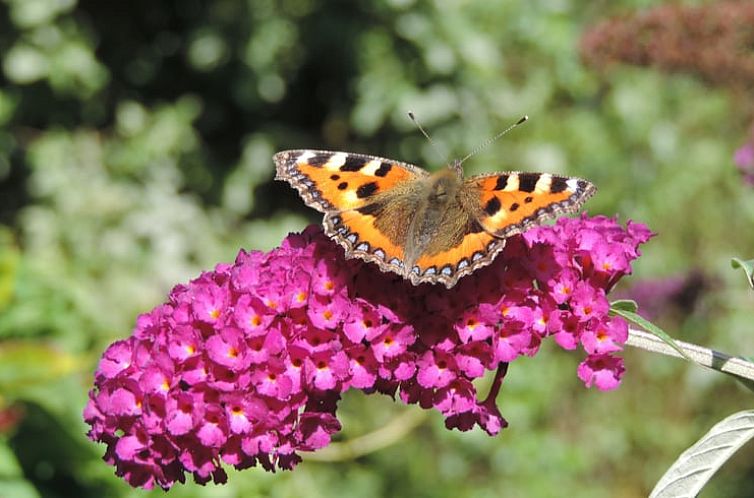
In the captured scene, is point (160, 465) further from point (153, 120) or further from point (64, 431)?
point (153, 120)

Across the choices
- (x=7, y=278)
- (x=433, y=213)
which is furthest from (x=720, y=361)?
(x=7, y=278)

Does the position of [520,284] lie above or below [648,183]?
above

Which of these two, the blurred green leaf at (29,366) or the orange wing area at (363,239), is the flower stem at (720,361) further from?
the blurred green leaf at (29,366)

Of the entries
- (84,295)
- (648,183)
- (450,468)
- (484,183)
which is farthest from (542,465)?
(484,183)

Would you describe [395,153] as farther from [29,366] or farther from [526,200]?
[526,200]

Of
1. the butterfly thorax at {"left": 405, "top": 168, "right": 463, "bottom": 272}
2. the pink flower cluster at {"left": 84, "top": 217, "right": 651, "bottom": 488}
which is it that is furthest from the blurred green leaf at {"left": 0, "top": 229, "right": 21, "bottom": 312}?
Answer: the butterfly thorax at {"left": 405, "top": 168, "right": 463, "bottom": 272}

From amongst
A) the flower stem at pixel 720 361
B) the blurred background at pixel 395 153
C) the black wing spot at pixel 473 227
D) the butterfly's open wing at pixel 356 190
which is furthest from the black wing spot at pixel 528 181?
the blurred background at pixel 395 153
